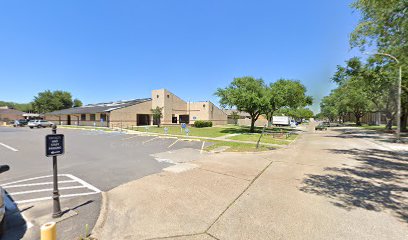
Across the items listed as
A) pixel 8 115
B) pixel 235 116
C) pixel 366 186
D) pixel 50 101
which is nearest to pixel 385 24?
pixel 366 186

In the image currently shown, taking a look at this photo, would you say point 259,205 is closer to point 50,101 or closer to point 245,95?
point 245,95

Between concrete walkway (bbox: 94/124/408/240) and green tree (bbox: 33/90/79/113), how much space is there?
8650 cm

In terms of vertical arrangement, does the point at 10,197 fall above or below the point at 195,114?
below

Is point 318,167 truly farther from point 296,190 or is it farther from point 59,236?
point 59,236

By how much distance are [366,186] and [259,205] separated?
13.1 ft

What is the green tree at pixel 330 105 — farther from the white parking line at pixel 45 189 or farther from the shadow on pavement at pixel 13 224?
the shadow on pavement at pixel 13 224

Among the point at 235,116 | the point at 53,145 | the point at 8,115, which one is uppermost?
the point at 8,115

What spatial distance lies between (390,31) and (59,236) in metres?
16.6

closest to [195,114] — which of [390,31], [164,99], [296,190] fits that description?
[164,99]

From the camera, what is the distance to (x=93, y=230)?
Answer: 3.49 meters

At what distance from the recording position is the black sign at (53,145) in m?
3.82

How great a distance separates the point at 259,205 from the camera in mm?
4539

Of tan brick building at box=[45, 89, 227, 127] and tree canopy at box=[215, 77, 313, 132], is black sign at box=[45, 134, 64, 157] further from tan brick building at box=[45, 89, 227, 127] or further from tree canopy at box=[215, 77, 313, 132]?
tan brick building at box=[45, 89, 227, 127]

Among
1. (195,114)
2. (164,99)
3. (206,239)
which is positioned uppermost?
(164,99)
